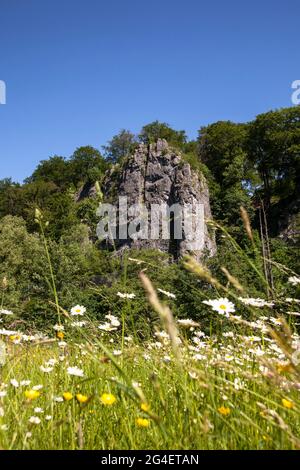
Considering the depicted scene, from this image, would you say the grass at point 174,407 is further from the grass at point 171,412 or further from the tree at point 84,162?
the tree at point 84,162

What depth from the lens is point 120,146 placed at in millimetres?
76000

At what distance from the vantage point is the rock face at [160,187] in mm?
52969

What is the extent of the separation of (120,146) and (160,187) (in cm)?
2287

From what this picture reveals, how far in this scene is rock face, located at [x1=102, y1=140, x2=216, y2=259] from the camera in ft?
174

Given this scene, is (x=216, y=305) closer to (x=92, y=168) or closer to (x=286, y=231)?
(x=286, y=231)

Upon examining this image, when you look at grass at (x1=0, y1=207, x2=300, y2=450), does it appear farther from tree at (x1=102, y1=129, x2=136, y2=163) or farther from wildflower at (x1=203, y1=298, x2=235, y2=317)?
tree at (x1=102, y1=129, x2=136, y2=163)

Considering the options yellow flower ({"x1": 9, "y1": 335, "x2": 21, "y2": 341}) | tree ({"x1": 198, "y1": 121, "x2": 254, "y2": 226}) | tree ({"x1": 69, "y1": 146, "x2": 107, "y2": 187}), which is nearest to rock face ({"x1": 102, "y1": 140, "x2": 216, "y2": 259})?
tree ({"x1": 198, "y1": 121, "x2": 254, "y2": 226})

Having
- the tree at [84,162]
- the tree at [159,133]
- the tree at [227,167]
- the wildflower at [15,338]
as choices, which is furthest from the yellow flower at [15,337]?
the tree at [84,162]

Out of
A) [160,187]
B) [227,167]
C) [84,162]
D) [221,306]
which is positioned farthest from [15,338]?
[84,162]

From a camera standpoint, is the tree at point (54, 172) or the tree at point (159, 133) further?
the tree at point (54, 172)

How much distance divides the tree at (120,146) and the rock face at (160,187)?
1474 cm

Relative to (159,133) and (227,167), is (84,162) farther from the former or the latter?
(227,167)

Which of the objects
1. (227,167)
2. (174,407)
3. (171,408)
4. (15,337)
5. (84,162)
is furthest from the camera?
(84,162)

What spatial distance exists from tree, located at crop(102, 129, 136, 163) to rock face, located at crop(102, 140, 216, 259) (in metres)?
14.7
